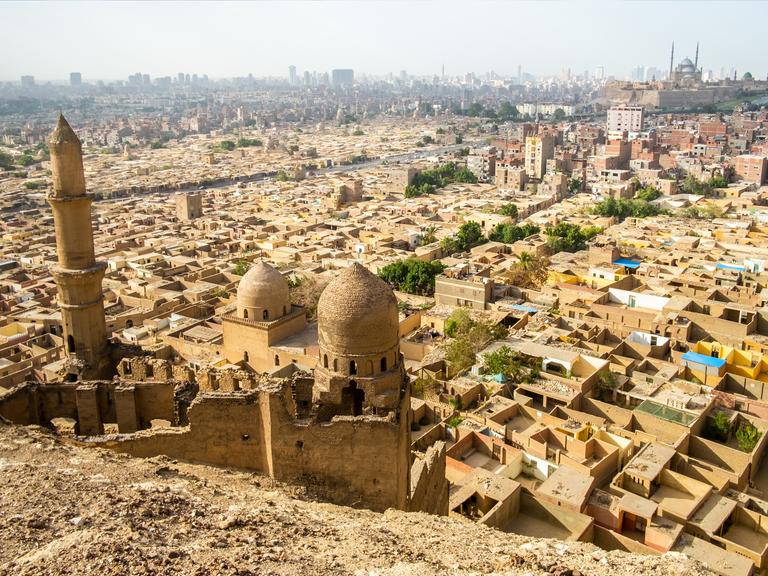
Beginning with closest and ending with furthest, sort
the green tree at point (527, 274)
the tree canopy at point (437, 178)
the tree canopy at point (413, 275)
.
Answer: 1. the tree canopy at point (413, 275)
2. the green tree at point (527, 274)
3. the tree canopy at point (437, 178)

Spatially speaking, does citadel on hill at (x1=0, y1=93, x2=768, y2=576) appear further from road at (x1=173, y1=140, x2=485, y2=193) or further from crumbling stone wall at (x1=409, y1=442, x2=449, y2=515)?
road at (x1=173, y1=140, x2=485, y2=193)

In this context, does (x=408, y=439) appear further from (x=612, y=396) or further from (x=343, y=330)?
(x=612, y=396)

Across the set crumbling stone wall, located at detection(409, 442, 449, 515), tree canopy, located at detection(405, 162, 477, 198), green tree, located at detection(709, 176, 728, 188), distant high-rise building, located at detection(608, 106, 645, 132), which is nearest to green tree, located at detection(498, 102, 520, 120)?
distant high-rise building, located at detection(608, 106, 645, 132)

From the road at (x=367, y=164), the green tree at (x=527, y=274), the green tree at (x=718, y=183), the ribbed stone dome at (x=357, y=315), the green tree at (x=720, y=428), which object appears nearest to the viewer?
the ribbed stone dome at (x=357, y=315)

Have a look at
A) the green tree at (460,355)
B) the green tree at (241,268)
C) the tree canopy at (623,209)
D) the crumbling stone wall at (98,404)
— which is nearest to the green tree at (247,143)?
the tree canopy at (623,209)

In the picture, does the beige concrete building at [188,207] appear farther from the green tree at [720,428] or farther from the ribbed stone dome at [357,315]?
the ribbed stone dome at [357,315]

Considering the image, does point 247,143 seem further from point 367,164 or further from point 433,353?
point 433,353

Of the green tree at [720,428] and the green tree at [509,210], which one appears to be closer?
the green tree at [720,428]

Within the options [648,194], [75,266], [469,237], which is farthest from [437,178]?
[75,266]
